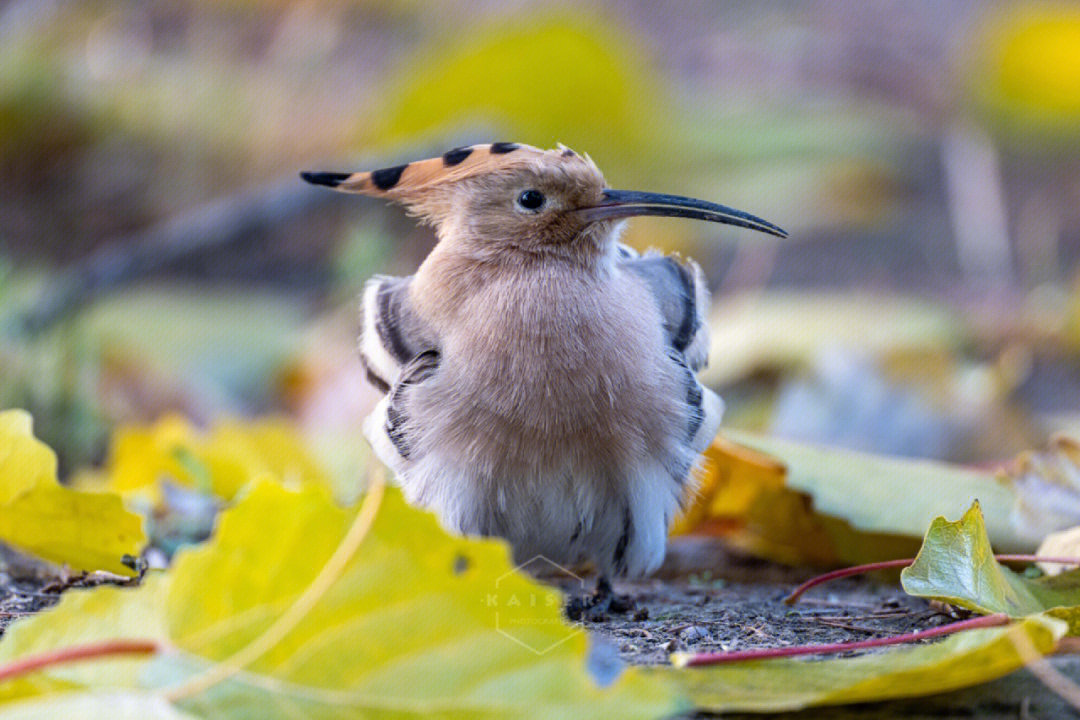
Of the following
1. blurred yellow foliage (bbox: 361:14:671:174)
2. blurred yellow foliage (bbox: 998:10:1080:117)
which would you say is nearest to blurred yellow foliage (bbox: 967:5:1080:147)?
blurred yellow foliage (bbox: 998:10:1080:117)

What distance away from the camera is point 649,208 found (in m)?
2.44

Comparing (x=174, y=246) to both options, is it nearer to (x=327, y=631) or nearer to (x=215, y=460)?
(x=215, y=460)

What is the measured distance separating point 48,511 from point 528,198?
3.31ft

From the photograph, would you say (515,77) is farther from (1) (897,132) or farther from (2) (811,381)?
(1) (897,132)

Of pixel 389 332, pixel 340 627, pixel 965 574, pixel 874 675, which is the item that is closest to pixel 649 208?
pixel 389 332

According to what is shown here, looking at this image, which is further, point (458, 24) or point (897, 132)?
point (458, 24)

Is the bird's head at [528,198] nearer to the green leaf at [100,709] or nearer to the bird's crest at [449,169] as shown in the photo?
the bird's crest at [449,169]

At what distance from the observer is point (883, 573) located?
9.02ft

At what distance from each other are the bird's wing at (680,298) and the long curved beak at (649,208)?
215 millimetres

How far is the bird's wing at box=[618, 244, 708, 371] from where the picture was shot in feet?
8.59

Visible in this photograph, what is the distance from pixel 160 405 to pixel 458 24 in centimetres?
400

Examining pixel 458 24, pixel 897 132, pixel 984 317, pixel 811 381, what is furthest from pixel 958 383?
pixel 458 24

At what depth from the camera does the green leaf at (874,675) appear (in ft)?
5.02

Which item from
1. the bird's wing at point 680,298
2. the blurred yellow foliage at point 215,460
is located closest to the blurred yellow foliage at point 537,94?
the blurred yellow foliage at point 215,460
